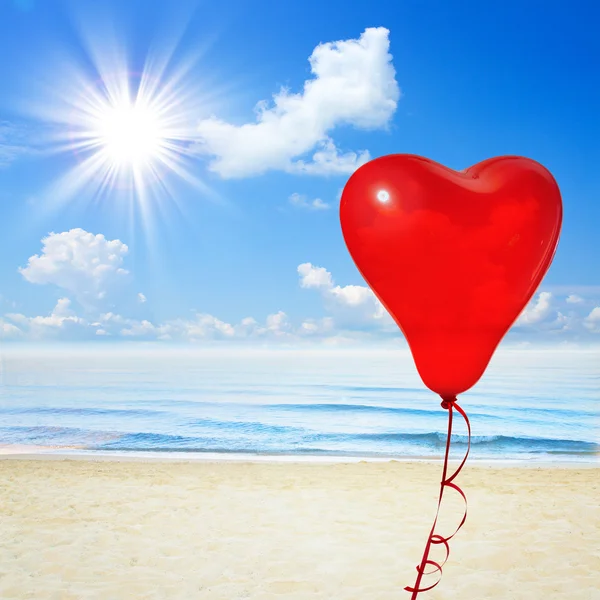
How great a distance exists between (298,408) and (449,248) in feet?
56.3

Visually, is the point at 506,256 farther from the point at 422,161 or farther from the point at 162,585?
the point at 162,585

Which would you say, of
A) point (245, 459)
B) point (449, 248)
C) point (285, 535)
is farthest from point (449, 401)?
point (245, 459)

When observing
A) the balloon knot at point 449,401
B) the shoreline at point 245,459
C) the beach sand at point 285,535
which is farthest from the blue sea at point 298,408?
the balloon knot at point 449,401

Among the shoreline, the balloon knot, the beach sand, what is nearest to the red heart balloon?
the balloon knot

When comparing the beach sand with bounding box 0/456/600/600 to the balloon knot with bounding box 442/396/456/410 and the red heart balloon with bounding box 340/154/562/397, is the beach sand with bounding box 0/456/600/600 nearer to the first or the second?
the balloon knot with bounding box 442/396/456/410

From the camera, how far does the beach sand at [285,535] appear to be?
14.4 feet

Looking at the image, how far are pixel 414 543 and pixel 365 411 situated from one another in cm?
1367

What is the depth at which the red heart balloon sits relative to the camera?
9.48 ft

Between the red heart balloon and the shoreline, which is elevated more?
the red heart balloon

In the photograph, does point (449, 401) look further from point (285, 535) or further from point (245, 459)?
point (245, 459)

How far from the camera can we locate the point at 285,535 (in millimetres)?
5488

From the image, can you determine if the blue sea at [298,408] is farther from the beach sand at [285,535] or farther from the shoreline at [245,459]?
the beach sand at [285,535]

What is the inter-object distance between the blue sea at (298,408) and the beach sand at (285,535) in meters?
3.82

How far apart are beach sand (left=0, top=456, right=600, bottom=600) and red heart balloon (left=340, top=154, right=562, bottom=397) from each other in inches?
78.8
